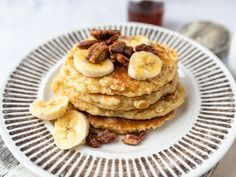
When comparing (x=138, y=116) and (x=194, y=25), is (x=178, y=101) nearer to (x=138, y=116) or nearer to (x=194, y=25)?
(x=138, y=116)

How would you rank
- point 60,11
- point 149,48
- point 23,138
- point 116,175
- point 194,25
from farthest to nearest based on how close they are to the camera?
1. point 60,11
2. point 194,25
3. point 149,48
4. point 23,138
5. point 116,175

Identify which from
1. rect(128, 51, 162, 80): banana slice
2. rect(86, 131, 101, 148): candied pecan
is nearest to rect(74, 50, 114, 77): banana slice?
rect(128, 51, 162, 80): banana slice

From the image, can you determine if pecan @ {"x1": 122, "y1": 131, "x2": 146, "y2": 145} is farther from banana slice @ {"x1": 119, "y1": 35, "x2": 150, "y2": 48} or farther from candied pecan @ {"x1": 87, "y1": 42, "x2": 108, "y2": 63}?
banana slice @ {"x1": 119, "y1": 35, "x2": 150, "y2": 48}

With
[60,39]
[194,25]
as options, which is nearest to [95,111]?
[60,39]

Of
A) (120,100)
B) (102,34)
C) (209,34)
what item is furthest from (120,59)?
(209,34)

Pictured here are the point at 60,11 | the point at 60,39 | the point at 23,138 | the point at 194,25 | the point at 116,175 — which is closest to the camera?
the point at 116,175

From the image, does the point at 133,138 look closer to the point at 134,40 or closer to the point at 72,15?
the point at 134,40
